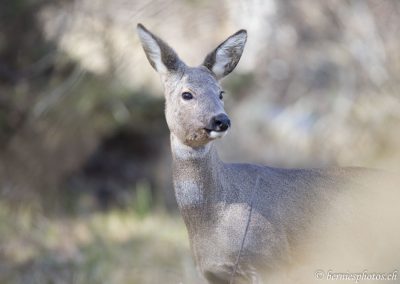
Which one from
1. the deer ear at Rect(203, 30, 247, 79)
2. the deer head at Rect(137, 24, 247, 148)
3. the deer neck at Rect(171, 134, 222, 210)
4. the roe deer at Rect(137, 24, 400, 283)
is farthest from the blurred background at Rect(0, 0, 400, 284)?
the deer neck at Rect(171, 134, 222, 210)

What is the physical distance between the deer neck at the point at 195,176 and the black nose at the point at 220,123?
1.05 feet

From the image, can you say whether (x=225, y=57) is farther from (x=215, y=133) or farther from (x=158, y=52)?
(x=215, y=133)

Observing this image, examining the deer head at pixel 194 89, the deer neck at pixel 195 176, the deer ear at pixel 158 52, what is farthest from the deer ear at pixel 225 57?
the deer neck at pixel 195 176

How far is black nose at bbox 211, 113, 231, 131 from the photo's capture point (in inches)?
238

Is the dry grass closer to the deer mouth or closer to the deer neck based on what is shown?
the deer neck

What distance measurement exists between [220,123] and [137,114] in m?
7.43

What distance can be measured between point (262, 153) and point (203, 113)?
851 centimetres

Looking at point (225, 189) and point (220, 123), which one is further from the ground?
point (220, 123)

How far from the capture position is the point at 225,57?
22.2ft

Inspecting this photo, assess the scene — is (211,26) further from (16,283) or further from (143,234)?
(16,283)

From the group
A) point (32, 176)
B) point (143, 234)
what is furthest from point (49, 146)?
point (143, 234)

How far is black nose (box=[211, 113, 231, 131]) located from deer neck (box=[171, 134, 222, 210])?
12.6 inches

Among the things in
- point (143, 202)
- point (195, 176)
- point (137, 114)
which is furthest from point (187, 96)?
point (137, 114)

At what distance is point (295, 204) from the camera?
645 cm
